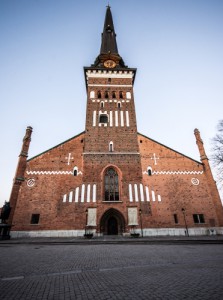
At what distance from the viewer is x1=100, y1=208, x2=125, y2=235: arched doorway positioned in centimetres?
1795

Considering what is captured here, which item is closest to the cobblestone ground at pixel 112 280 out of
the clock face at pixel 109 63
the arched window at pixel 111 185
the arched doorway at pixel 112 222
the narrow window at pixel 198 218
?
the arched doorway at pixel 112 222

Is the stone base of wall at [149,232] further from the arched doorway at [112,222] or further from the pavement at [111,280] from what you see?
the pavement at [111,280]

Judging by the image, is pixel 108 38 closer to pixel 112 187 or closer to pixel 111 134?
pixel 111 134

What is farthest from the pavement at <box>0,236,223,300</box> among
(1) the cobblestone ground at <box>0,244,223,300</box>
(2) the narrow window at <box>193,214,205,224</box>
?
(2) the narrow window at <box>193,214,205,224</box>

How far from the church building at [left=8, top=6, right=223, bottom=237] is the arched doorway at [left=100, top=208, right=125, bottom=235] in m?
0.09

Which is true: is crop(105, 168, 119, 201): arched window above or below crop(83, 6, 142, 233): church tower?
below

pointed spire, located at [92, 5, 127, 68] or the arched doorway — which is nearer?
the arched doorway

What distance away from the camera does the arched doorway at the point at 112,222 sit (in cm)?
1795

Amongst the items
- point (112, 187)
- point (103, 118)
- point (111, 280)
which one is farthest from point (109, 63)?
point (111, 280)

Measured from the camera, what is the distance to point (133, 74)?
2694 centimetres

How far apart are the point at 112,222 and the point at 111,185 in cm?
387

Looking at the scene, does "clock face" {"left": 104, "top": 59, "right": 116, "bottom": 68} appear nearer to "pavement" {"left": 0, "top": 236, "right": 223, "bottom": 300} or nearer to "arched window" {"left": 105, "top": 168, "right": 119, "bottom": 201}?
"arched window" {"left": 105, "top": 168, "right": 119, "bottom": 201}

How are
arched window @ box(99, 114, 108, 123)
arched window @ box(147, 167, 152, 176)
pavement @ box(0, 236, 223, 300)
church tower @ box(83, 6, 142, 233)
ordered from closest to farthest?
pavement @ box(0, 236, 223, 300)
church tower @ box(83, 6, 142, 233)
arched window @ box(147, 167, 152, 176)
arched window @ box(99, 114, 108, 123)

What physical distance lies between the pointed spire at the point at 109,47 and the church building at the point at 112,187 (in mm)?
9881
